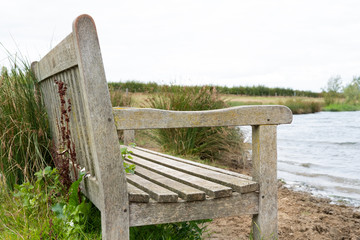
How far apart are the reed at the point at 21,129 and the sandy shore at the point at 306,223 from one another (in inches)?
63.4

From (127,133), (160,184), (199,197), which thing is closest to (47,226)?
(160,184)

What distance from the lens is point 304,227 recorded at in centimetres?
306

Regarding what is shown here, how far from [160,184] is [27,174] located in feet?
4.79

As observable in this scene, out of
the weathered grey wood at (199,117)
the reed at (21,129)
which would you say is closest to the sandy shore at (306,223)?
the weathered grey wood at (199,117)

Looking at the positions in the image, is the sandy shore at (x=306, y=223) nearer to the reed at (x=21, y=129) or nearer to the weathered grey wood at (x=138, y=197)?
Answer: the weathered grey wood at (x=138, y=197)

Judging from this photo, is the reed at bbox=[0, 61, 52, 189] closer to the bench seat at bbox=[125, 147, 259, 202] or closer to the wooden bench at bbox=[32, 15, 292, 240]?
the wooden bench at bbox=[32, 15, 292, 240]

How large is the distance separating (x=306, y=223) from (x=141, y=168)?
5.70ft

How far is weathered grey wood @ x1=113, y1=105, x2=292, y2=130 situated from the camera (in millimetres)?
1717

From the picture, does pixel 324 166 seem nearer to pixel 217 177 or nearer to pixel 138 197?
pixel 217 177

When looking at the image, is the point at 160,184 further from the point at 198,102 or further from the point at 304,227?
the point at 198,102

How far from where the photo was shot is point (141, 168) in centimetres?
247

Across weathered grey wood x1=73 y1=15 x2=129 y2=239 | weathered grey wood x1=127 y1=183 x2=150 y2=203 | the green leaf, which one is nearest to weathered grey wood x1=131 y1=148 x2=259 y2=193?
weathered grey wood x1=127 y1=183 x2=150 y2=203

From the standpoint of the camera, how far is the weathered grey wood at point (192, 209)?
1.73 metres

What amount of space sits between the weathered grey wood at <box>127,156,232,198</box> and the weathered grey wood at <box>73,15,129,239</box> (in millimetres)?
454
